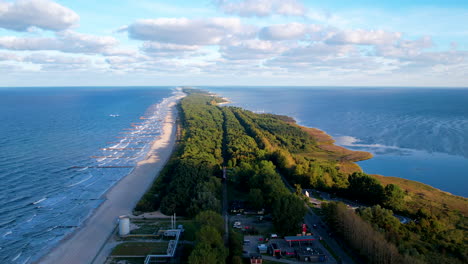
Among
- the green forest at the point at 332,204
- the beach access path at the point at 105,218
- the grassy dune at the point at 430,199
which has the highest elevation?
the green forest at the point at 332,204

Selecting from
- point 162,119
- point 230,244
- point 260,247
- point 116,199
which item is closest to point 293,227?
point 260,247

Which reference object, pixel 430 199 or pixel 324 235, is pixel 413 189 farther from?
pixel 324 235

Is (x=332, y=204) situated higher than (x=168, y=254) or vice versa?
(x=332, y=204)

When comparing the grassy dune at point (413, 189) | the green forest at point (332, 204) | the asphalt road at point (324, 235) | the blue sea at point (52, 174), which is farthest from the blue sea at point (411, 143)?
the blue sea at point (52, 174)

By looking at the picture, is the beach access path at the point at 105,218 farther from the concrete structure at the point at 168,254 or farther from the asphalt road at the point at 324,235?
the asphalt road at the point at 324,235

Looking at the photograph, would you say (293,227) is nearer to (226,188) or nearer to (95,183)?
(226,188)

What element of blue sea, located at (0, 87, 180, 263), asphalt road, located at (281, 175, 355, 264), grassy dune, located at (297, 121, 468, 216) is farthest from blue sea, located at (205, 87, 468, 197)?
blue sea, located at (0, 87, 180, 263)

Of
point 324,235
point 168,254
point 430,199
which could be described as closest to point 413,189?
point 430,199

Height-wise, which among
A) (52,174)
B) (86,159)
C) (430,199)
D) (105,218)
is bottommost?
(105,218)
